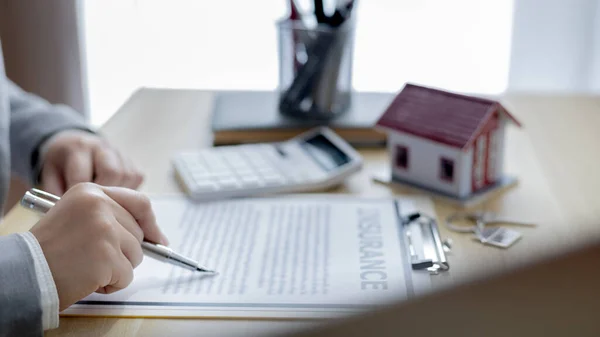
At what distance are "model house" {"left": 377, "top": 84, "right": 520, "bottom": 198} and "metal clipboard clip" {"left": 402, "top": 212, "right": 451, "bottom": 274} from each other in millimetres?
82

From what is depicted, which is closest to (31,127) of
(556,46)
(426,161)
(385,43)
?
(426,161)

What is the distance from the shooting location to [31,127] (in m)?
0.89

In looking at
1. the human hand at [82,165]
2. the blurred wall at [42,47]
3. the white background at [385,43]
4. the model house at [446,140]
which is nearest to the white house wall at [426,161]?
the model house at [446,140]

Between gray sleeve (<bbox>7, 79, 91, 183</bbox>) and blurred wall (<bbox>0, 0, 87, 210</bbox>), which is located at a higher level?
blurred wall (<bbox>0, 0, 87, 210</bbox>)

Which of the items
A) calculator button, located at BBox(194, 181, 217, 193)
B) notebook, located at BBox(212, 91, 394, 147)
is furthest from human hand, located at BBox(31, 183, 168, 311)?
notebook, located at BBox(212, 91, 394, 147)

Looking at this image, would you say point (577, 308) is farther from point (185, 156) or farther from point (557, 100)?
point (557, 100)

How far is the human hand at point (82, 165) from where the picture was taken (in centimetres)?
76

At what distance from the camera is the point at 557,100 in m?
1.14

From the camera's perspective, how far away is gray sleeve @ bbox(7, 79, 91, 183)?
87 centimetres

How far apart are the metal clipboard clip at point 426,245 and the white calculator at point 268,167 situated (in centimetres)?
14

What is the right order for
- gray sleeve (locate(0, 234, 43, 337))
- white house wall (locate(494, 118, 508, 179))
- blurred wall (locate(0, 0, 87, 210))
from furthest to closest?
blurred wall (locate(0, 0, 87, 210)) < white house wall (locate(494, 118, 508, 179)) < gray sleeve (locate(0, 234, 43, 337))

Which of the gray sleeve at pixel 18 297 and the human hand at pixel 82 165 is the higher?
the human hand at pixel 82 165

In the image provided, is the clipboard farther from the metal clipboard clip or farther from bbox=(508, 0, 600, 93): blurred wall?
bbox=(508, 0, 600, 93): blurred wall

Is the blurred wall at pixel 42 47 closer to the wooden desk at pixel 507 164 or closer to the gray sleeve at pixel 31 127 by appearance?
the wooden desk at pixel 507 164
